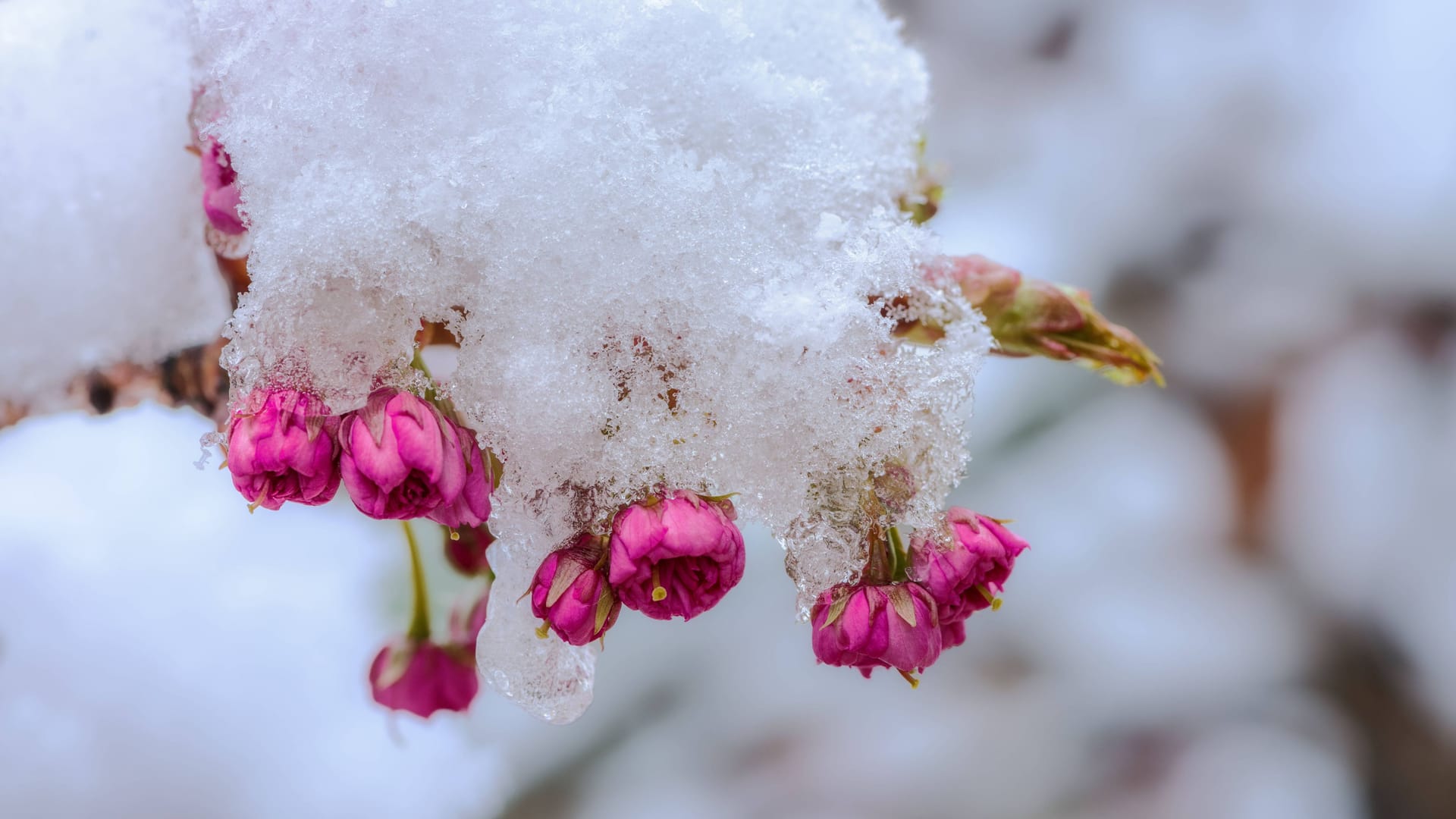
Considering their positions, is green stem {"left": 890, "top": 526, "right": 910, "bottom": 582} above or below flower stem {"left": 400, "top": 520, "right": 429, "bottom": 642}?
above

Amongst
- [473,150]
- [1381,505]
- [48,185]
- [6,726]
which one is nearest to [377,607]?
[6,726]

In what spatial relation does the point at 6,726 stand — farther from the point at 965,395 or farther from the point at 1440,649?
the point at 1440,649

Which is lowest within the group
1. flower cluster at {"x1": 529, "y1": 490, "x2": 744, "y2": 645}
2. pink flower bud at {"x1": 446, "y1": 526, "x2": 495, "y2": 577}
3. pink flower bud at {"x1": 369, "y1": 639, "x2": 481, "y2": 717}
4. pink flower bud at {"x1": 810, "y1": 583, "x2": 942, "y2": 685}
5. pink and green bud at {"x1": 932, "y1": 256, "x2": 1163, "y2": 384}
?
pink flower bud at {"x1": 369, "y1": 639, "x2": 481, "y2": 717}

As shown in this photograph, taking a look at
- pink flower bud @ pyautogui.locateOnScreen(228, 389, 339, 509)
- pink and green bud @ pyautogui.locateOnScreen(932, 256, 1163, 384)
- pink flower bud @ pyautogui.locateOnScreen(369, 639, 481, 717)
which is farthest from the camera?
pink flower bud @ pyautogui.locateOnScreen(369, 639, 481, 717)

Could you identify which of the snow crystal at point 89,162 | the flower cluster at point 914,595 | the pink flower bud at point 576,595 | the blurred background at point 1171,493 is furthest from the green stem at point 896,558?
the blurred background at point 1171,493

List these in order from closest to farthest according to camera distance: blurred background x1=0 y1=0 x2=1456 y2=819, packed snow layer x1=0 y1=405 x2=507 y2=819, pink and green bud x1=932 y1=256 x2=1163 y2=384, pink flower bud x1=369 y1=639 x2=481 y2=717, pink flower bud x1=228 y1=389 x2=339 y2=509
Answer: pink flower bud x1=228 y1=389 x2=339 y2=509 → pink and green bud x1=932 y1=256 x2=1163 y2=384 → pink flower bud x1=369 y1=639 x2=481 y2=717 → packed snow layer x1=0 y1=405 x2=507 y2=819 → blurred background x1=0 y1=0 x2=1456 y2=819

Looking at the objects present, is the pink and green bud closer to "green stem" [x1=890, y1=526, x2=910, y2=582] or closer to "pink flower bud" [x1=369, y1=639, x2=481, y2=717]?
"green stem" [x1=890, y1=526, x2=910, y2=582]

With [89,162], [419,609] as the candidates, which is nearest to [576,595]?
[419,609]

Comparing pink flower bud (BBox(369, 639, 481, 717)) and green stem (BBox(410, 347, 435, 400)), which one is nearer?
green stem (BBox(410, 347, 435, 400))

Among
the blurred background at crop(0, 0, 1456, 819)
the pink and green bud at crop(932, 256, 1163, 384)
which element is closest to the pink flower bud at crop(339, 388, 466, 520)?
the pink and green bud at crop(932, 256, 1163, 384)

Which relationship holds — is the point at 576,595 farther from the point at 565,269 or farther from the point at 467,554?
the point at 467,554
